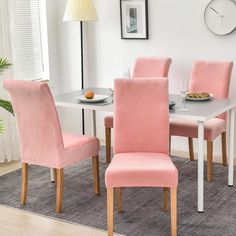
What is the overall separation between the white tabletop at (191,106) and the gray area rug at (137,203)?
2.21 feet

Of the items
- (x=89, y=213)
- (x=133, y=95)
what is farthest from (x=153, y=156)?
(x=89, y=213)

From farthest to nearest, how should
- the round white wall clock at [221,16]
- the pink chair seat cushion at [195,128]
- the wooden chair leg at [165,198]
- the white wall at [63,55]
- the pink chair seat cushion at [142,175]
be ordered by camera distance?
1. the white wall at [63,55]
2. the round white wall clock at [221,16]
3. the pink chair seat cushion at [195,128]
4. the wooden chair leg at [165,198]
5. the pink chair seat cushion at [142,175]

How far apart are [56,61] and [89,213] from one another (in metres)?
2.45

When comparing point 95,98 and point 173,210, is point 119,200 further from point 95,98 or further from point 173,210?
point 95,98

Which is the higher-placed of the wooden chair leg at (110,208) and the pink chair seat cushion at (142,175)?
the pink chair seat cushion at (142,175)

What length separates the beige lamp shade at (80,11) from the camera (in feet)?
16.0

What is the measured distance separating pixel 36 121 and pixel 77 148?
1.24 ft

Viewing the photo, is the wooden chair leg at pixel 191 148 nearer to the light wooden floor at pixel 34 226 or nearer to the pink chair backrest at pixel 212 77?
the pink chair backrest at pixel 212 77

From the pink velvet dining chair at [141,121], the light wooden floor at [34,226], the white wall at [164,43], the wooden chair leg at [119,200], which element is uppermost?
the white wall at [164,43]

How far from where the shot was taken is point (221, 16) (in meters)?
4.47

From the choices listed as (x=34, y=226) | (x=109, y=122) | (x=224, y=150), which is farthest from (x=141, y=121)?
(x=224, y=150)

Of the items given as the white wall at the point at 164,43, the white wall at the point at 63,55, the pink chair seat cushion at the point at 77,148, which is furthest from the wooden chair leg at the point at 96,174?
the white wall at the point at 63,55

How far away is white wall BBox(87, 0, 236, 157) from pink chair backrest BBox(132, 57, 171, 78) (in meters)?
0.23

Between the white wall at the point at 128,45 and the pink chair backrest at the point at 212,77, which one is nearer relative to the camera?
the pink chair backrest at the point at 212,77
